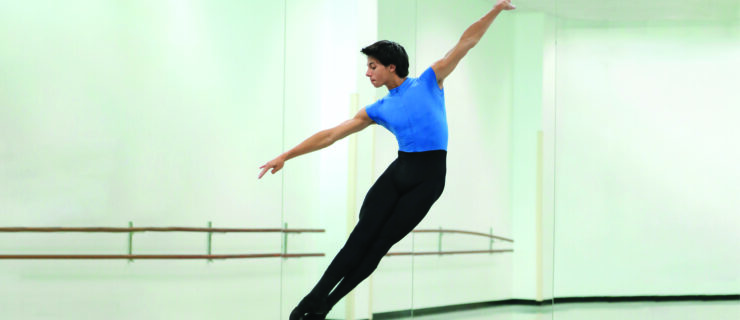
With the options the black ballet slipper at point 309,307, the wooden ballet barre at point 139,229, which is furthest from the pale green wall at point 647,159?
the black ballet slipper at point 309,307

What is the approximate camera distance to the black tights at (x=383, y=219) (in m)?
3.48

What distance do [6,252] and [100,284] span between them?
611 millimetres

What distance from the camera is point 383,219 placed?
138 inches

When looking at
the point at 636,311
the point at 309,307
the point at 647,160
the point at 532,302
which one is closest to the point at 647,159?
the point at 647,160

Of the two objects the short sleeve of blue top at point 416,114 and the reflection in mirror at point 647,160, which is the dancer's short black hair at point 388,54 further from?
the reflection in mirror at point 647,160

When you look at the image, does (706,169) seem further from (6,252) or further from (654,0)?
(6,252)

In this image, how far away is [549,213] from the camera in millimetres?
5352

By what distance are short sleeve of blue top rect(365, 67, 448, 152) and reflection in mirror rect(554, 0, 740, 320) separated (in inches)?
77.8

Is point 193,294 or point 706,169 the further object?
point 193,294

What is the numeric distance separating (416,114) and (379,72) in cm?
25

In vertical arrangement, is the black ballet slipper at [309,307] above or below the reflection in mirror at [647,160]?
below

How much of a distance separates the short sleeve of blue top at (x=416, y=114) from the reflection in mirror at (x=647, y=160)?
6.48 ft

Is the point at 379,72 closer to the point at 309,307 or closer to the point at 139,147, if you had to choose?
the point at 309,307

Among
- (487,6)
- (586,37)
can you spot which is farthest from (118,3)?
(586,37)
